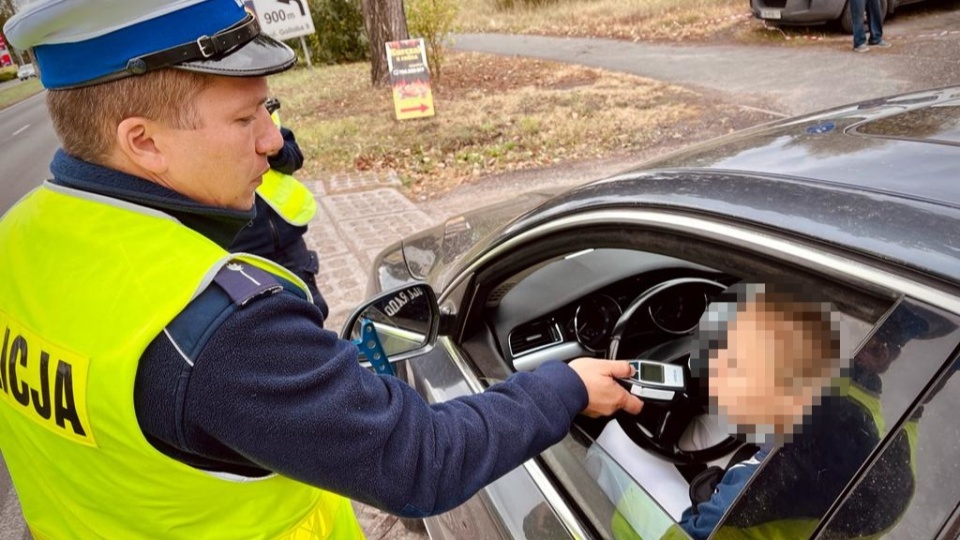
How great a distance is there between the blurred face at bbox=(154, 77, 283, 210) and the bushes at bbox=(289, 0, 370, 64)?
19430 millimetres

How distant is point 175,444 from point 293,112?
12.0m

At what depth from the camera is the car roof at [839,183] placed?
104cm

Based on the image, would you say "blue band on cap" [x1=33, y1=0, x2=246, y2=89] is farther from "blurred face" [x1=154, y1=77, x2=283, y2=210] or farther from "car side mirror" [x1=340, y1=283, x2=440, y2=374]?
"car side mirror" [x1=340, y1=283, x2=440, y2=374]

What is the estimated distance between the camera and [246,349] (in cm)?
107

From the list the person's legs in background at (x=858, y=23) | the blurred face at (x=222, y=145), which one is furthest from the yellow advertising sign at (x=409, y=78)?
the blurred face at (x=222, y=145)

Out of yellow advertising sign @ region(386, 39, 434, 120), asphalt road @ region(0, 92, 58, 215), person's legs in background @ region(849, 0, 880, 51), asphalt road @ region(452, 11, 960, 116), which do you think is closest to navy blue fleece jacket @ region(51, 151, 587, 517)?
asphalt road @ region(0, 92, 58, 215)

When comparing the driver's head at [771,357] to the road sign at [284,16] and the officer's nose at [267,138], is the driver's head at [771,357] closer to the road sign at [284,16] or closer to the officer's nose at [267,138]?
the officer's nose at [267,138]

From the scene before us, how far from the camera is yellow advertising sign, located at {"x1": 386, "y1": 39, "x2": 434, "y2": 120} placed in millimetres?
9500

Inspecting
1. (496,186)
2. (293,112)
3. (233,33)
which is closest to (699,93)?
(496,186)

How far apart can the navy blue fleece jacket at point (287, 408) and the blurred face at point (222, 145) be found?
3 cm

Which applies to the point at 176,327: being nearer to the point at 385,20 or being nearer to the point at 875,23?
the point at 875,23

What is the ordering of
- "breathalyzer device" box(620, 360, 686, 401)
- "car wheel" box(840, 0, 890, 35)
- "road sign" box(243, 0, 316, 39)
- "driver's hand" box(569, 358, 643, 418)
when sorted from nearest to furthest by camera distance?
"driver's hand" box(569, 358, 643, 418) → "breathalyzer device" box(620, 360, 686, 401) → "car wheel" box(840, 0, 890, 35) → "road sign" box(243, 0, 316, 39)

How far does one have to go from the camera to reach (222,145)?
1.20 m

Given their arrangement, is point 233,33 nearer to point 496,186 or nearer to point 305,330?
point 305,330
